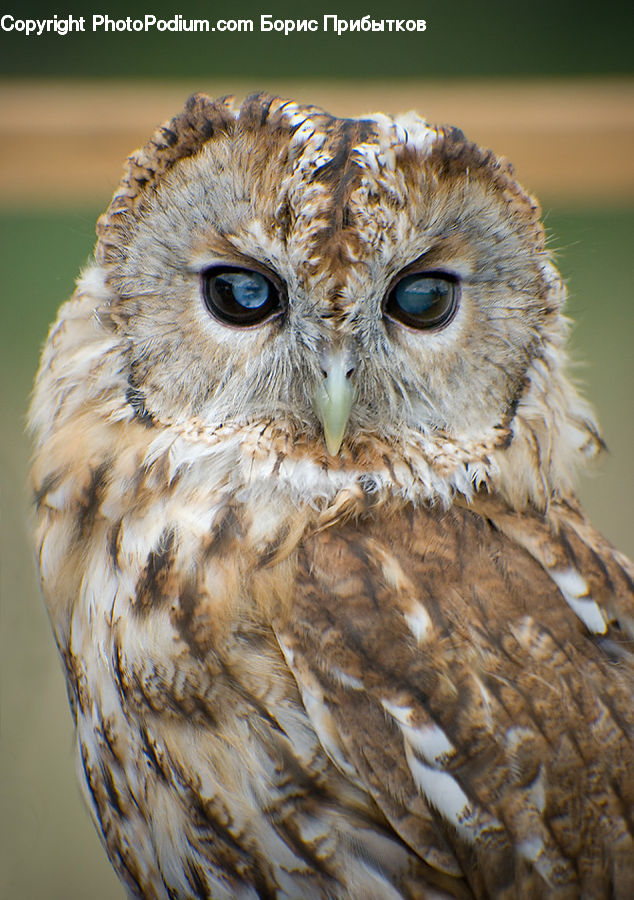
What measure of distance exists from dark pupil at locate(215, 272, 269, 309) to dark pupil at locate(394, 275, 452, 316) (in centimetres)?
14

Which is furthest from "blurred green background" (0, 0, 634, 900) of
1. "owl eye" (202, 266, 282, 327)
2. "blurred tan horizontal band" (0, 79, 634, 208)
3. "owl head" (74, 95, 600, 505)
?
"owl eye" (202, 266, 282, 327)

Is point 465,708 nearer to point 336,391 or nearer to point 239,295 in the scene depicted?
point 336,391

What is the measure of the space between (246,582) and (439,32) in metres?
1.38

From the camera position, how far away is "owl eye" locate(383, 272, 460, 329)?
0.79 m

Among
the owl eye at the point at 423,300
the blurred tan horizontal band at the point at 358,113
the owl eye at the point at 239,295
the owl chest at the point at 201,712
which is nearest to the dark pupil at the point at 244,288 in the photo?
the owl eye at the point at 239,295

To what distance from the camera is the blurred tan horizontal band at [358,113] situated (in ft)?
4.46

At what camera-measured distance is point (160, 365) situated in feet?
2.70

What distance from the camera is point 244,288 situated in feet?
2.54

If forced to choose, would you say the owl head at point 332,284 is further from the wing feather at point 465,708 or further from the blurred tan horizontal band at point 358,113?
the blurred tan horizontal band at point 358,113

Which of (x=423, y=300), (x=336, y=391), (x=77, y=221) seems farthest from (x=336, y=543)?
(x=77, y=221)

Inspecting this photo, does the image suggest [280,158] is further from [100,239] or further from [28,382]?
[28,382]

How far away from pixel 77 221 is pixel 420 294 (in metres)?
0.69

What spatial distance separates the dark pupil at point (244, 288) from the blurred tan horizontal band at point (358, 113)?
58 cm

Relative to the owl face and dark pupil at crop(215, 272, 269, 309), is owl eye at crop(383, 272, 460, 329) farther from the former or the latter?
dark pupil at crop(215, 272, 269, 309)
